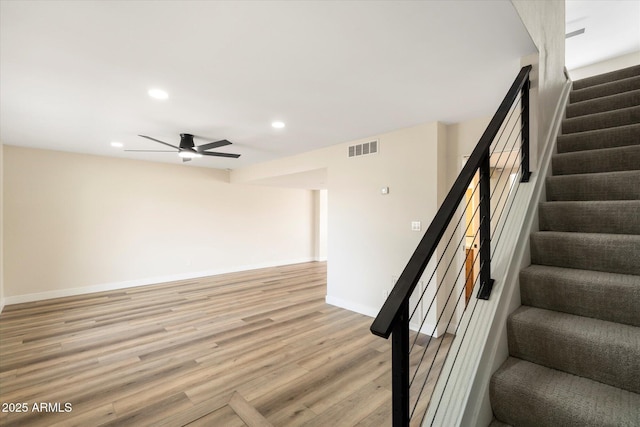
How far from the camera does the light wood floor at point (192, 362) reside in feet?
6.97

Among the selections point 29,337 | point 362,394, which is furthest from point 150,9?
point 29,337

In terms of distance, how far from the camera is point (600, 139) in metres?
2.18

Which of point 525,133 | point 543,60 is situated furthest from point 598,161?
point 543,60

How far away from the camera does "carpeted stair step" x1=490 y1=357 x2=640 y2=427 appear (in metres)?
0.99

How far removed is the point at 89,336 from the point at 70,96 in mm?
2818

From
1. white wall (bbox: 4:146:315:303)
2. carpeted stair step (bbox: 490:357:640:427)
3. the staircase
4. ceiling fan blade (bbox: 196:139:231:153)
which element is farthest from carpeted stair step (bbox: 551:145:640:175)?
white wall (bbox: 4:146:315:303)

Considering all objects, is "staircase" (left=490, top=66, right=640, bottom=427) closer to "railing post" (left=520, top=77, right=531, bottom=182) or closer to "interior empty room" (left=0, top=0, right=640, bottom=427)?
"interior empty room" (left=0, top=0, right=640, bottom=427)

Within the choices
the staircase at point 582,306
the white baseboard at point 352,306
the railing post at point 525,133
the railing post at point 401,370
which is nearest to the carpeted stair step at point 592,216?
the staircase at point 582,306

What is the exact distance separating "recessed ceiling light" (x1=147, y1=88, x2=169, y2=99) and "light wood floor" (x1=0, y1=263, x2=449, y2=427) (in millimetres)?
2680

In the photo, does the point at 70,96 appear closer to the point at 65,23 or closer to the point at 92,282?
the point at 65,23

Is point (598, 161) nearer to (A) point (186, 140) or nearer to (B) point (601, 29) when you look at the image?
(B) point (601, 29)

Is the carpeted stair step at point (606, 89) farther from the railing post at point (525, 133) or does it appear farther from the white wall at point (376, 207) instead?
the railing post at point (525, 133)

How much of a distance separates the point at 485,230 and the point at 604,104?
2.27m

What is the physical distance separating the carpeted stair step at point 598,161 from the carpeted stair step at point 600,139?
19 cm
